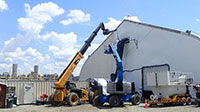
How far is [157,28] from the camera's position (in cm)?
2323

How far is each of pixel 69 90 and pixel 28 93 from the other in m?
4.94

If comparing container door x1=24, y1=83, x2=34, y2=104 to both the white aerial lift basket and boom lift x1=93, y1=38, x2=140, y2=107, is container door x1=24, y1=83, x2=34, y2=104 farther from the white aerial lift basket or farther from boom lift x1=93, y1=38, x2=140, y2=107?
the white aerial lift basket

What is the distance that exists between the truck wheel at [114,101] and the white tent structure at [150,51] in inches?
294

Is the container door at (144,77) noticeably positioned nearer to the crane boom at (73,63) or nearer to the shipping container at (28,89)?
the crane boom at (73,63)

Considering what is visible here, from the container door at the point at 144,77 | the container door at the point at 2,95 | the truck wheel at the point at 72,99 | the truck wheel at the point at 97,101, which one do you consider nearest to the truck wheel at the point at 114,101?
the truck wheel at the point at 97,101

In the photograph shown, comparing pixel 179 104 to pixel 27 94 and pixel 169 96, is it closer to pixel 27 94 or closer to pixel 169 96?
pixel 169 96

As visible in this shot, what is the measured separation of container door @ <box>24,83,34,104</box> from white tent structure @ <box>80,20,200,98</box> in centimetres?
1180

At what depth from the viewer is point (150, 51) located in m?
23.8

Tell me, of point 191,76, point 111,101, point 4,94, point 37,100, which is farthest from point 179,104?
point 4,94

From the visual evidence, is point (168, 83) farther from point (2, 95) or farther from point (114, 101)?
point (2, 95)

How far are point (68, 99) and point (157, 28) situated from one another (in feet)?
41.1

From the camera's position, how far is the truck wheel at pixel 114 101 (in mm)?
16797

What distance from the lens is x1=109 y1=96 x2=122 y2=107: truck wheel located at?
55.1 ft

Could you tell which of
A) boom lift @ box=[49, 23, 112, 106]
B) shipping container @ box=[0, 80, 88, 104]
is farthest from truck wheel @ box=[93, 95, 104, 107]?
shipping container @ box=[0, 80, 88, 104]
